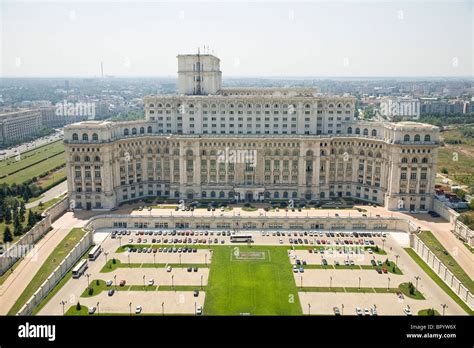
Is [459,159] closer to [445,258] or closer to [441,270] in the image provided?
[445,258]

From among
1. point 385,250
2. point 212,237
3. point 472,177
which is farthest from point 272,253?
point 472,177

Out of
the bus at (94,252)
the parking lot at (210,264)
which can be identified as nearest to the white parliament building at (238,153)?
the parking lot at (210,264)

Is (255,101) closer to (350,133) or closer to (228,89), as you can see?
(228,89)

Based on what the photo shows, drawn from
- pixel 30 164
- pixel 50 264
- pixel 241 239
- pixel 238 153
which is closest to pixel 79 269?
pixel 50 264

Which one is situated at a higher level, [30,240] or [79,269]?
[30,240]

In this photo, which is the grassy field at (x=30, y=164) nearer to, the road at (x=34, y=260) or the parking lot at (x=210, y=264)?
the road at (x=34, y=260)

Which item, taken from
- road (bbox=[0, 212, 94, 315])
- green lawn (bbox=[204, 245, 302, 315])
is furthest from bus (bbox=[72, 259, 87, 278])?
green lawn (bbox=[204, 245, 302, 315])

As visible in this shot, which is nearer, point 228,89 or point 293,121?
point 293,121
